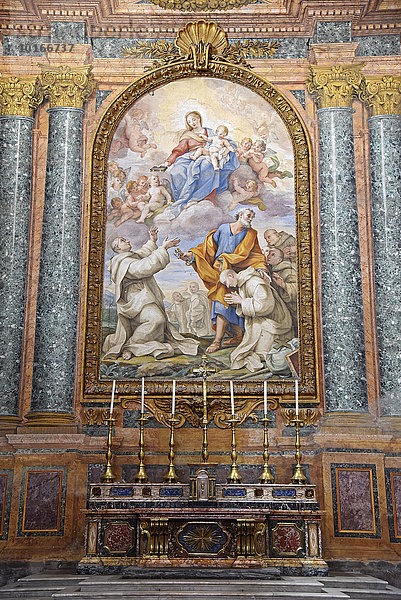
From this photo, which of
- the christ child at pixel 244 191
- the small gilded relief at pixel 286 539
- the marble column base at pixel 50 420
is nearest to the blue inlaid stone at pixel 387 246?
the christ child at pixel 244 191

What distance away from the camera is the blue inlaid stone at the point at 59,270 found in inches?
357

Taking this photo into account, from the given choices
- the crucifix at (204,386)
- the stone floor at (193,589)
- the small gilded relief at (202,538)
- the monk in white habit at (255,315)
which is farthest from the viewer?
the monk in white habit at (255,315)

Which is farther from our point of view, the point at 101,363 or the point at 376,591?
the point at 101,363

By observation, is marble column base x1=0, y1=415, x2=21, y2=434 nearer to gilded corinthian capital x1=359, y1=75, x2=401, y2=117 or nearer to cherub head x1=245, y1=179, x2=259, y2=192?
cherub head x1=245, y1=179, x2=259, y2=192

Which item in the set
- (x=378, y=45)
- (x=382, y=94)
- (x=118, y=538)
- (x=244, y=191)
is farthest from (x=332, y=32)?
(x=118, y=538)

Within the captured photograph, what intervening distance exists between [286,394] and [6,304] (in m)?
3.57

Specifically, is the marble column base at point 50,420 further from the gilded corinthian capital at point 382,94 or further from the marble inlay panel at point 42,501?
the gilded corinthian capital at point 382,94

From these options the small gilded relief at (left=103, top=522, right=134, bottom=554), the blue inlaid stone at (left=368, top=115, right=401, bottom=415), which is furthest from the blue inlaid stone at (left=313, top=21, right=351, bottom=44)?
the small gilded relief at (left=103, top=522, right=134, bottom=554)

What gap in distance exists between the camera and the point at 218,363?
9.20 m

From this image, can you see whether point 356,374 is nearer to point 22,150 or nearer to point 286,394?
point 286,394

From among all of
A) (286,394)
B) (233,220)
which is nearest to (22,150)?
(233,220)

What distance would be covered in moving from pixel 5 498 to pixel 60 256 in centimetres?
295

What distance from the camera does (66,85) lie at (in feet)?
32.8

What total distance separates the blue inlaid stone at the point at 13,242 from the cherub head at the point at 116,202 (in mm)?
1054
